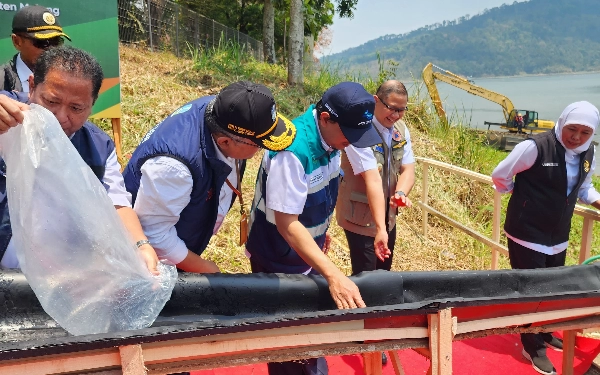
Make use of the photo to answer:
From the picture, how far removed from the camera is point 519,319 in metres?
1.51

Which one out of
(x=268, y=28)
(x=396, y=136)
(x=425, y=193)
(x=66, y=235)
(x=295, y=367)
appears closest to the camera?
(x=66, y=235)

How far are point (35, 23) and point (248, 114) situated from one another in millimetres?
1429

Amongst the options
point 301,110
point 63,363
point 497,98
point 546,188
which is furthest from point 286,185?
point 497,98

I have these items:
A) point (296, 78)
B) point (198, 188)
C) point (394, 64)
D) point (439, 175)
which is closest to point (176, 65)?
point (296, 78)

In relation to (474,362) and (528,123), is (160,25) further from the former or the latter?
(528,123)

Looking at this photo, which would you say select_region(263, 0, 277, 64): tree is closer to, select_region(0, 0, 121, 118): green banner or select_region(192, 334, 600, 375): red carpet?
select_region(0, 0, 121, 118): green banner

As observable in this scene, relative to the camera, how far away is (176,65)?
7.61 metres

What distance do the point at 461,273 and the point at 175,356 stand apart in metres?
1.12

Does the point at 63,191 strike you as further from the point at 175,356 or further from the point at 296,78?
the point at 296,78

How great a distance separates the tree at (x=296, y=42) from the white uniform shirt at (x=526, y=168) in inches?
231

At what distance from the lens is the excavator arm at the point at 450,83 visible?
9.45 m

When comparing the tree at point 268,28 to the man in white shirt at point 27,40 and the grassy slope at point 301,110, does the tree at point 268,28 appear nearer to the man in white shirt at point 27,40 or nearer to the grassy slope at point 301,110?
the grassy slope at point 301,110

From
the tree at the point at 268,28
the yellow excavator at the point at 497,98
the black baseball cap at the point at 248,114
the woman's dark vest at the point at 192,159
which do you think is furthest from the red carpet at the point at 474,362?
the yellow excavator at the point at 497,98

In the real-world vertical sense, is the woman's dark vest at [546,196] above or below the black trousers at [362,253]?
above
